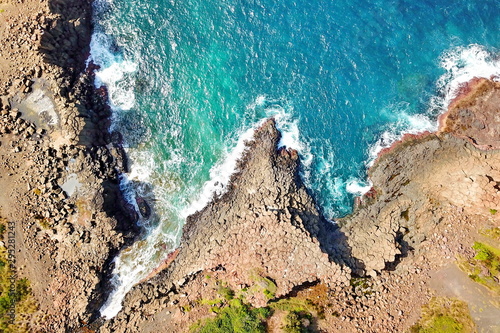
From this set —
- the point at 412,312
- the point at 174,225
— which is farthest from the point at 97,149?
the point at 412,312

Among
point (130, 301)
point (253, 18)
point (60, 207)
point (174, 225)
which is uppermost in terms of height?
point (253, 18)

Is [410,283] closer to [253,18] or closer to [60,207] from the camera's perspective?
[253,18]

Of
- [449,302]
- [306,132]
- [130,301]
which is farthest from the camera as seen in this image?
[306,132]

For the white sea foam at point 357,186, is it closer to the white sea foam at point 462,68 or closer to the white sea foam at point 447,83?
the white sea foam at point 447,83

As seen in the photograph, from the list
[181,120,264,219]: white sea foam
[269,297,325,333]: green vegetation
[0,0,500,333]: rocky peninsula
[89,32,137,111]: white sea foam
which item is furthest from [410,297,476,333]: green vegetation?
[89,32,137,111]: white sea foam

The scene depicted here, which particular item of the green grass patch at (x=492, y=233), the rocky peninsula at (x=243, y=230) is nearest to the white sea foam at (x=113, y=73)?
the rocky peninsula at (x=243, y=230)

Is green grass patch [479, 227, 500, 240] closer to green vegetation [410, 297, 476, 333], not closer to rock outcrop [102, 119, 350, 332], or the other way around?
green vegetation [410, 297, 476, 333]
